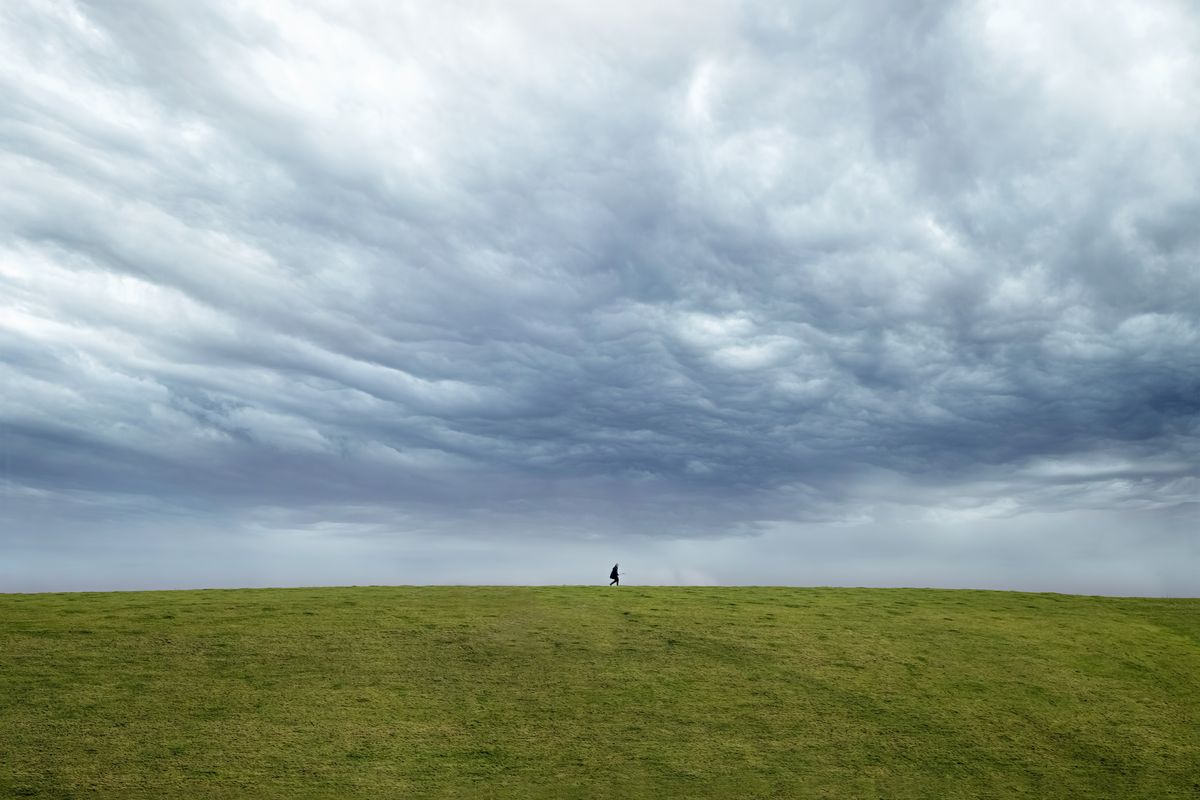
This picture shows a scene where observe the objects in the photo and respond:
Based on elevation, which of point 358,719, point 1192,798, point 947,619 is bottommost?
point 1192,798

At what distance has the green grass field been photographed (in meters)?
19.4

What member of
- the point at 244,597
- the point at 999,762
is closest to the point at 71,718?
the point at 244,597

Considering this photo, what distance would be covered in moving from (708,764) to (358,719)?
10.1 meters

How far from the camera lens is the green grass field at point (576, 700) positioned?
63.7 feet

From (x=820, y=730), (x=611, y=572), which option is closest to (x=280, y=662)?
(x=820, y=730)

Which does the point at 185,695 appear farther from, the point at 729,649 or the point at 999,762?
the point at 999,762

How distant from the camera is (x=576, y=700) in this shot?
77.2 ft

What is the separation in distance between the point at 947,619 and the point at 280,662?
1084 inches

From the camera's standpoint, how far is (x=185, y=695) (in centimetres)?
2284

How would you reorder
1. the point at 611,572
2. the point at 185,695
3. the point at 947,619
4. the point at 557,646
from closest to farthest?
the point at 185,695 → the point at 557,646 → the point at 947,619 → the point at 611,572

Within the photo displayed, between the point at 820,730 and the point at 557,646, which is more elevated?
the point at 557,646

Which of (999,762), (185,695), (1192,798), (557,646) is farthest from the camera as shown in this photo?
(557,646)

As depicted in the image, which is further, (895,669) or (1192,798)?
(895,669)

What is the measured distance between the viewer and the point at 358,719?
2186 cm
